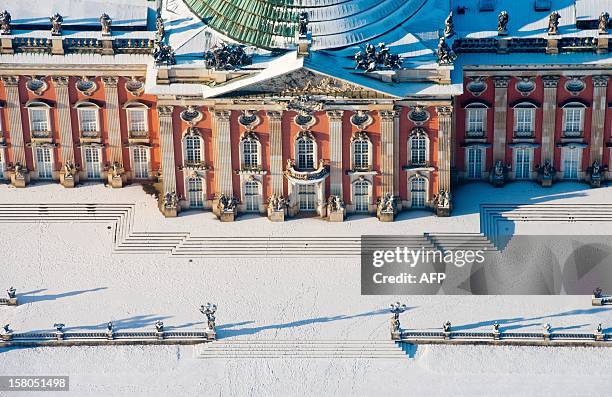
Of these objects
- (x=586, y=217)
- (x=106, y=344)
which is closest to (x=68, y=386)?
(x=106, y=344)

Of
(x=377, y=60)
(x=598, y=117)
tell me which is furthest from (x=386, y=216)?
(x=598, y=117)

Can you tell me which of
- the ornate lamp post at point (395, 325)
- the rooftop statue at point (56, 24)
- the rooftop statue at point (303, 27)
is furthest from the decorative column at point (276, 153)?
the rooftop statue at point (56, 24)

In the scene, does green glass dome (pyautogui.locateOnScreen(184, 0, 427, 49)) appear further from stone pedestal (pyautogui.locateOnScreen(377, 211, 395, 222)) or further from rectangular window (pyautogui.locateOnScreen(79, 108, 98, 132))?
stone pedestal (pyautogui.locateOnScreen(377, 211, 395, 222))

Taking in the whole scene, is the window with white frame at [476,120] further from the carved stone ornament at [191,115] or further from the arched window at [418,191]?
the carved stone ornament at [191,115]

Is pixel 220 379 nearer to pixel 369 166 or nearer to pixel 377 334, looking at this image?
pixel 377 334

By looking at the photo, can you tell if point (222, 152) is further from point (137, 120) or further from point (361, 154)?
point (361, 154)
